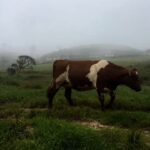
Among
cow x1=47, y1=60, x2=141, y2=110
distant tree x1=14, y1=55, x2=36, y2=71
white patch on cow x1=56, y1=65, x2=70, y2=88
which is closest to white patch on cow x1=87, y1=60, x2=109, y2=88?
cow x1=47, y1=60, x2=141, y2=110

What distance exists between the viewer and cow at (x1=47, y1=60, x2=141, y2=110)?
1773 cm

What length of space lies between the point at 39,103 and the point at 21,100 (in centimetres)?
183

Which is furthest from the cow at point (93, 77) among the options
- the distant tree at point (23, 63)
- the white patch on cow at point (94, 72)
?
the distant tree at point (23, 63)

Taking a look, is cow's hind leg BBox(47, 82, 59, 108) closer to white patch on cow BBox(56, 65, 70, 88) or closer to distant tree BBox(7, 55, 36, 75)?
white patch on cow BBox(56, 65, 70, 88)

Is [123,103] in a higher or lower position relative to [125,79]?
lower

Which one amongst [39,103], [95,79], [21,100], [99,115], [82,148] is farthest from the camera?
[21,100]

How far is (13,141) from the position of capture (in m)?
10.1

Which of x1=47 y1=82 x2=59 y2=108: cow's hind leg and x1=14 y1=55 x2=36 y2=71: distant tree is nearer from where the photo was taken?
x1=47 y1=82 x2=59 y2=108: cow's hind leg

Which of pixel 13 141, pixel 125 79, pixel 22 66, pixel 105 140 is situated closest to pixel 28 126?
pixel 13 141

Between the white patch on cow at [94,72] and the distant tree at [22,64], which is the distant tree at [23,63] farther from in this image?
the white patch on cow at [94,72]

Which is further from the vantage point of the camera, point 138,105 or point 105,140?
point 138,105

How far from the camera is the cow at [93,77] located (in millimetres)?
17734

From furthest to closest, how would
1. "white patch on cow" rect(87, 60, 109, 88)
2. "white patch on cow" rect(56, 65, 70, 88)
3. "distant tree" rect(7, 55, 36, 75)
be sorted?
"distant tree" rect(7, 55, 36, 75), "white patch on cow" rect(56, 65, 70, 88), "white patch on cow" rect(87, 60, 109, 88)

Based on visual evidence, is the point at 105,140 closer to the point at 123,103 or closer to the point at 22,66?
the point at 123,103
